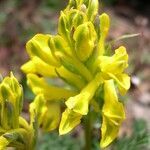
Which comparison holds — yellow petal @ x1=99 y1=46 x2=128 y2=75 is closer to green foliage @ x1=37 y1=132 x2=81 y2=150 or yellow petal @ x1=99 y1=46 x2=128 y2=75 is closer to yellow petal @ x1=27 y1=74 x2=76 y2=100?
yellow petal @ x1=27 y1=74 x2=76 y2=100

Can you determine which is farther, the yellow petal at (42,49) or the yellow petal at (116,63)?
the yellow petal at (42,49)

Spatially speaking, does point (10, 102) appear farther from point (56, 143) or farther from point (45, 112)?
point (56, 143)

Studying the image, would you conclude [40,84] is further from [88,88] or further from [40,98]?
[88,88]

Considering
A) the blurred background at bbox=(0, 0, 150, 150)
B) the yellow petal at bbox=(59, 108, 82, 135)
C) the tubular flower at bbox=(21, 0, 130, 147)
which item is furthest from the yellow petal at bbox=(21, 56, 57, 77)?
the blurred background at bbox=(0, 0, 150, 150)

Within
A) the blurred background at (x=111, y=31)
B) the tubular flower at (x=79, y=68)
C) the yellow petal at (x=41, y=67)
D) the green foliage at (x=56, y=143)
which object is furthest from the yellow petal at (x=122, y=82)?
the blurred background at (x=111, y=31)

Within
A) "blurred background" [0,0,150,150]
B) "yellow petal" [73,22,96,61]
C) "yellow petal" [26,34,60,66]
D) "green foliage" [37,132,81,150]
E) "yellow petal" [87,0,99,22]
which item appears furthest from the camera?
"blurred background" [0,0,150,150]

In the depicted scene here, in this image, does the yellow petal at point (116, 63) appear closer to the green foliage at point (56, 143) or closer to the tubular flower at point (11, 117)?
the tubular flower at point (11, 117)

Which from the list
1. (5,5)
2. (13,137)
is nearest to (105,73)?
(13,137)
